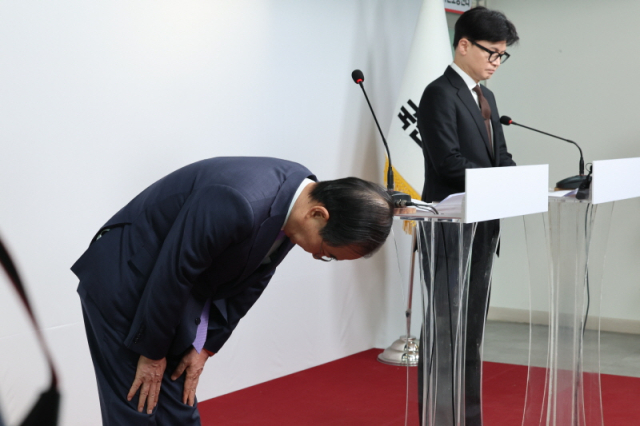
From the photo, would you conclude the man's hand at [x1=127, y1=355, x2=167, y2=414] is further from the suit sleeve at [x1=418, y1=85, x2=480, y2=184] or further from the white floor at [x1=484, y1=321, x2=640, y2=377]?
the white floor at [x1=484, y1=321, x2=640, y2=377]

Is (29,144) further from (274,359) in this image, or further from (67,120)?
(274,359)

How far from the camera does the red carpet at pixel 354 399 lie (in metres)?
3.05

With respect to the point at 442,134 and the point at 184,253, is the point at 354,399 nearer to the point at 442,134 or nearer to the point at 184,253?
the point at 442,134

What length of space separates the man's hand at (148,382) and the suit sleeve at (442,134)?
137 cm

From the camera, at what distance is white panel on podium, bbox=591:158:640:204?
6.74 feet

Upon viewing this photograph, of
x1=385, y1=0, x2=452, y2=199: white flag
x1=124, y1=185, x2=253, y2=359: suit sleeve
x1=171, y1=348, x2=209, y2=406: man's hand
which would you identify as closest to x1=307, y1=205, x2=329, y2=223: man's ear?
x1=124, y1=185, x2=253, y2=359: suit sleeve

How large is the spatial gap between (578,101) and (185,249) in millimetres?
4026

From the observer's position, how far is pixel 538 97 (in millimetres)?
5008

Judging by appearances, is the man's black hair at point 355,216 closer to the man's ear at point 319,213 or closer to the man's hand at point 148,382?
the man's ear at point 319,213

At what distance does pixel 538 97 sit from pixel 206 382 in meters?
3.05

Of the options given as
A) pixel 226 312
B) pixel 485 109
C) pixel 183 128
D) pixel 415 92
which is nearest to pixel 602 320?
pixel 415 92

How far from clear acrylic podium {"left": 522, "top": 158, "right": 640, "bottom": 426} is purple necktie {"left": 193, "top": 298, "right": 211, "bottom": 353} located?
3.62ft

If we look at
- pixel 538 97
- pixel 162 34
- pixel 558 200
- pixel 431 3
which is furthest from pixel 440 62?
pixel 558 200

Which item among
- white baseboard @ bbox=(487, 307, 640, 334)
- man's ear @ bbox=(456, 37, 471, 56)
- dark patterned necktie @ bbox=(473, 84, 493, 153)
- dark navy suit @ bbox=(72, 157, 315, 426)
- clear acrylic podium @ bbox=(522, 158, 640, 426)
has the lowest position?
white baseboard @ bbox=(487, 307, 640, 334)
